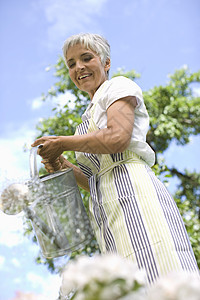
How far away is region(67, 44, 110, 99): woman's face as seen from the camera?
1050 mm

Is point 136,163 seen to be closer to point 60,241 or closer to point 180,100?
point 60,241

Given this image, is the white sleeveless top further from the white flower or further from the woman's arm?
the white flower

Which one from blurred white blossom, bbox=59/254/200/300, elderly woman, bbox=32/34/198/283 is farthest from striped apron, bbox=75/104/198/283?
blurred white blossom, bbox=59/254/200/300

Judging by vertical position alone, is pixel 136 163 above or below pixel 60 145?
below

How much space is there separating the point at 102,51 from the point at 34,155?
0.49 meters

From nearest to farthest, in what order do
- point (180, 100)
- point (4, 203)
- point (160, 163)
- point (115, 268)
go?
1. point (115, 268)
2. point (4, 203)
3. point (160, 163)
4. point (180, 100)

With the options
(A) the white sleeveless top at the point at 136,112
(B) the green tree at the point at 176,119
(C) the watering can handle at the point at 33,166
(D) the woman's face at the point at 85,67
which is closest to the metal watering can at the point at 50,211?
(C) the watering can handle at the point at 33,166

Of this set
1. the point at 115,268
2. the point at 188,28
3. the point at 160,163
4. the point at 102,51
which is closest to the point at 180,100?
the point at 160,163

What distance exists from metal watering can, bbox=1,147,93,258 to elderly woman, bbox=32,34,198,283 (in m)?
0.08

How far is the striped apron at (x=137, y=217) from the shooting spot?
719 millimetres

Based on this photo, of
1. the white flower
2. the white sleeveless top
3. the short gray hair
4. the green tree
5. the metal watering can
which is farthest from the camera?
the green tree

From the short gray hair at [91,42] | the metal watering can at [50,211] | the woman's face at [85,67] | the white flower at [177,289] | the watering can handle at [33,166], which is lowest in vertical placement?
the white flower at [177,289]

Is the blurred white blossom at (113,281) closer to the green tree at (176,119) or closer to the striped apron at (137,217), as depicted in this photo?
the striped apron at (137,217)

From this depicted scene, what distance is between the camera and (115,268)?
0.31 m
